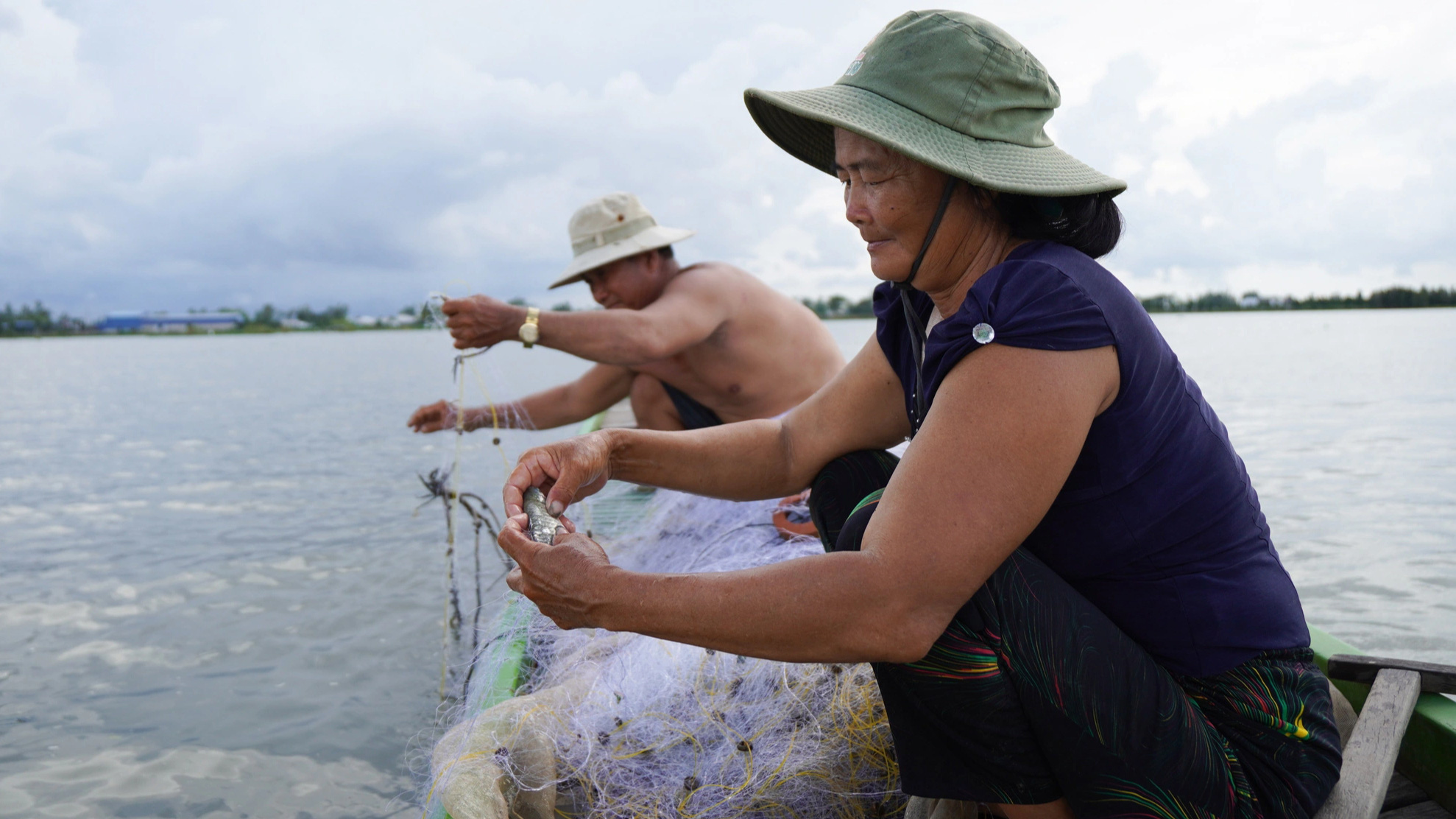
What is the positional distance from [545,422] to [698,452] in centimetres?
303

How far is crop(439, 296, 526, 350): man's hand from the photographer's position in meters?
3.51

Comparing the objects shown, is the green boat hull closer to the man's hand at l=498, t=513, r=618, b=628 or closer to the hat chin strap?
the hat chin strap

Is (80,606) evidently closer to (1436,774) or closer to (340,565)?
(340,565)

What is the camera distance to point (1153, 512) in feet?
4.53

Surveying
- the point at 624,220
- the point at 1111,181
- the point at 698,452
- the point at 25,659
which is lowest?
the point at 25,659

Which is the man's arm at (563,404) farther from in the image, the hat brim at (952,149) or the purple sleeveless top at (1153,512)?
the purple sleeveless top at (1153,512)

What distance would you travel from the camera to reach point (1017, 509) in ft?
4.01

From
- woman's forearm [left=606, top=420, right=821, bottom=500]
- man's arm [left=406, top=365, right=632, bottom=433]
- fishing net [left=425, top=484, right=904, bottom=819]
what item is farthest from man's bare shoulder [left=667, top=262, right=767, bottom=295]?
woman's forearm [left=606, top=420, right=821, bottom=500]

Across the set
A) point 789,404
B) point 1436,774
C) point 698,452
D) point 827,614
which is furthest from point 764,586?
point 789,404

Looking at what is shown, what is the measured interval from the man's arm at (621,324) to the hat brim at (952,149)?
2.27 m

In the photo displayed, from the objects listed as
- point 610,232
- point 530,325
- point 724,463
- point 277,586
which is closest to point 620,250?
point 610,232

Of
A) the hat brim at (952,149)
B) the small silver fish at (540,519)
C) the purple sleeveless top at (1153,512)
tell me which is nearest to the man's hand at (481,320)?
the small silver fish at (540,519)

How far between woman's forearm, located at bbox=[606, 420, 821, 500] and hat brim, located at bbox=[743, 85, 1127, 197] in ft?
2.62

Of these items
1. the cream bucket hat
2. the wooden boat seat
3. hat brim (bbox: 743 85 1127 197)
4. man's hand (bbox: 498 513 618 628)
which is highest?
the cream bucket hat
